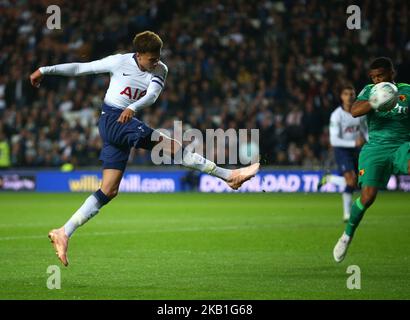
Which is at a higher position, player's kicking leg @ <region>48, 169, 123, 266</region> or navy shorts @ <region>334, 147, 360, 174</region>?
navy shorts @ <region>334, 147, 360, 174</region>

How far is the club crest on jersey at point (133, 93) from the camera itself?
998 cm

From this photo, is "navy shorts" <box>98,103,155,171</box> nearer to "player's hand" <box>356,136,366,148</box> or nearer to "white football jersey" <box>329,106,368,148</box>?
"white football jersey" <box>329,106,368,148</box>

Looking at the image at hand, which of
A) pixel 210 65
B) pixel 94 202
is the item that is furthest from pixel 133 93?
pixel 210 65

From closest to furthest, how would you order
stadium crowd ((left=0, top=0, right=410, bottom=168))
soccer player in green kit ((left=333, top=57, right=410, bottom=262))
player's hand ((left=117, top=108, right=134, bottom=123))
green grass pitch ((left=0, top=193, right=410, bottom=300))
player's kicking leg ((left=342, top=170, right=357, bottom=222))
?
green grass pitch ((left=0, top=193, right=410, bottom=300))
player's hand ((left=117, top=108, right=134, bottom=123))
soccer player in green kit ((left=333, top=57, right=410, bottom=262))
player's kicking leg ((left=342, top=170, right=357, bottom=222))
stadium crowd ((left=0, top=0, right=410, bottom=168))

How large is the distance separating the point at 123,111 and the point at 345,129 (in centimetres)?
787

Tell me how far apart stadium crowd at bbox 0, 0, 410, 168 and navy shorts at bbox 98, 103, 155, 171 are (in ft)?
49.9

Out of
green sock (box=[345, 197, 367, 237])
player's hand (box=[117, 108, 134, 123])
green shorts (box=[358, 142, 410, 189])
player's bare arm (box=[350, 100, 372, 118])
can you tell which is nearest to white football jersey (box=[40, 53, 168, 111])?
player's hand (box=[117, 108, 134, 123])

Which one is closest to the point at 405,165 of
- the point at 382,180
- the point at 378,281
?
the point at 382,180

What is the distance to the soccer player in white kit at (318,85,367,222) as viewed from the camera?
650 inches

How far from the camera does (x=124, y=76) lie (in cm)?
995

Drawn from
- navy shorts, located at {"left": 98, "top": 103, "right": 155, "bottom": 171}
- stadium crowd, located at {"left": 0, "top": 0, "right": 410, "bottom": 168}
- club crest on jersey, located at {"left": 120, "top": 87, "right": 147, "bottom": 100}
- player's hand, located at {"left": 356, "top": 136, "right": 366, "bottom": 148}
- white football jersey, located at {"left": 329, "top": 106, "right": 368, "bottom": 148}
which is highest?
stadium crowd, located at {"left": 0, "top": 0, "right": 410, "bottom": 168}

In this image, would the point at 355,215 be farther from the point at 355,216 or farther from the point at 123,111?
the point at 123,111

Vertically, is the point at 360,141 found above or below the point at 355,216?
above

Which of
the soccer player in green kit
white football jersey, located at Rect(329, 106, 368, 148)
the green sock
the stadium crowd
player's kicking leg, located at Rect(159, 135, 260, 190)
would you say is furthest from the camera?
the stadium crowd
